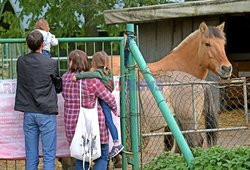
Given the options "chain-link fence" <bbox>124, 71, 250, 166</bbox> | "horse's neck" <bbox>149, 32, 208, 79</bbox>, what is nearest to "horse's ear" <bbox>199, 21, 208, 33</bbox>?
"horse's neck" <bbox>149, 32, 208, 79</bbox>

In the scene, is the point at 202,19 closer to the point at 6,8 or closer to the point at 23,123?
the point at 23,123

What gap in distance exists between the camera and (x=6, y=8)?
20.5 m

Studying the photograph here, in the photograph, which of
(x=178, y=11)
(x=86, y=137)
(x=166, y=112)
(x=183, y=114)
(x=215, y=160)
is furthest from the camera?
(x=178, y=11)

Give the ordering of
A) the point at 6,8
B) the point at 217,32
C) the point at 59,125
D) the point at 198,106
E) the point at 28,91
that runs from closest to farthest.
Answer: the point at 28,91 < the point at 59,125 < the point at 198,106 < the point at 217,32 < the point at 6,8

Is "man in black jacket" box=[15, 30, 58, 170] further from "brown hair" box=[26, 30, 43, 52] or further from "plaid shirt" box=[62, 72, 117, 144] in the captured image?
"plaid shirt" box=[62, 72, 117, 144]

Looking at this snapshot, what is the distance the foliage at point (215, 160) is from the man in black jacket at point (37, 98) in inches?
44.2

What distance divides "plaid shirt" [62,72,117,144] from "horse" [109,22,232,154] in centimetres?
72

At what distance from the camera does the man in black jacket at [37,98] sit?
5.47 meters

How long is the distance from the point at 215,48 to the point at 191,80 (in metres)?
1.59

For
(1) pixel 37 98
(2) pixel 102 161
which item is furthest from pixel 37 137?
(2) pixel 102 161

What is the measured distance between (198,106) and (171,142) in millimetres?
587

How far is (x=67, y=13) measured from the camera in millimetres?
14023

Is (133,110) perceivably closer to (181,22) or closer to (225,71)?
(225,71)

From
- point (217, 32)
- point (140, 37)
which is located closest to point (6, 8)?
point (140, 37)
